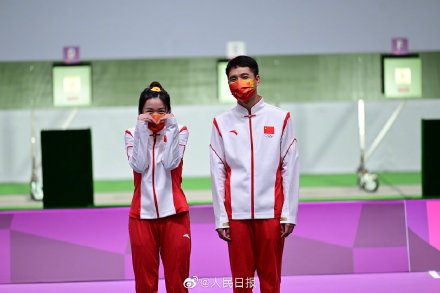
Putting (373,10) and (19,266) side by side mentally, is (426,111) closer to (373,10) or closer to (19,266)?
(373,10)

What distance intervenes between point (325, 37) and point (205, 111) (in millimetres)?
1066

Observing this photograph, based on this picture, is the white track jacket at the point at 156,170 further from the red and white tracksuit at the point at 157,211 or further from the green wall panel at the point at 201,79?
the green wall panel at the point at 201,79

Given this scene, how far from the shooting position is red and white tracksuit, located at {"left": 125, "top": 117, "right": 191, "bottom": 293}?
11.1 ft

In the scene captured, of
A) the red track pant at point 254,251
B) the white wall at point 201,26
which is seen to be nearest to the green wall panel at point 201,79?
the white wall at point 201,26

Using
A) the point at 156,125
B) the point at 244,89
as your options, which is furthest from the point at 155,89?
the point at 244,89

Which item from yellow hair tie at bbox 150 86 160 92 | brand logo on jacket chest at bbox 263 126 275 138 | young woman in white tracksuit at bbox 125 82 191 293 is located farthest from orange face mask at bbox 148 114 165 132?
brand logo on jacket chest at bbox 263 126 275 138

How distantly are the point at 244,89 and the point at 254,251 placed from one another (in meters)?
0.67

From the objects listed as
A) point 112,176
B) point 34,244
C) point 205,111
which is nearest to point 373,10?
point 205,111

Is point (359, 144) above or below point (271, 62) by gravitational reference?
below

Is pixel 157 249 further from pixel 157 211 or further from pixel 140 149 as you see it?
pixel 140 149

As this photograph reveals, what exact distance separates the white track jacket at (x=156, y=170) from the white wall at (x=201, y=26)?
2.61 metres

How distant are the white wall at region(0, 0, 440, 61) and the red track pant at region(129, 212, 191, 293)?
275 centimetres

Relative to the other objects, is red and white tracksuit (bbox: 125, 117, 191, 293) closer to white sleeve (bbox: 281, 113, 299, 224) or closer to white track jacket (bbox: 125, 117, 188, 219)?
white track jacket (bbox: 125, 117, 188, 219)

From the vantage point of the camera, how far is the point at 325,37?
5.97 m
